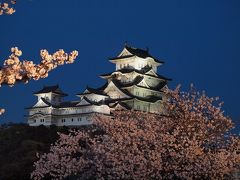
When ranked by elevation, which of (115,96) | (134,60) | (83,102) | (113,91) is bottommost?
(83,102)

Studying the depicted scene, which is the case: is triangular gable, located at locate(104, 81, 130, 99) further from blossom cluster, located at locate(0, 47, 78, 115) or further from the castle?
blossom cluster, located at locate(0, 47, 78, 115)

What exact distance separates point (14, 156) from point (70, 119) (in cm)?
2157

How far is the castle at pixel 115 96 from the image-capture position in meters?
63.5

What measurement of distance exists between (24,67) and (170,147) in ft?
40.3

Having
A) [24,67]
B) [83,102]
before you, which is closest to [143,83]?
[83,102]

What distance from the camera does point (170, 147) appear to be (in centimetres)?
1961

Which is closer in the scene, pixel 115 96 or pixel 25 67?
pixel 25 67

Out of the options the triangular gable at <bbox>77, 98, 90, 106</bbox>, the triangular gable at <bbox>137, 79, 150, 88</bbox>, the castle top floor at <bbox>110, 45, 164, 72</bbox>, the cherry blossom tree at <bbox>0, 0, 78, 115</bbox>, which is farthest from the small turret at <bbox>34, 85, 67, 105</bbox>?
the cherry blossom tree at <bbox>0, 0, 78, 115</bbox>

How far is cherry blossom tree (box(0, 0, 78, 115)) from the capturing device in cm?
807

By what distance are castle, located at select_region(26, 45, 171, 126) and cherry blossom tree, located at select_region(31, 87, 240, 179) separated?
3869cm

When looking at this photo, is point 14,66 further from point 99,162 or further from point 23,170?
point 23,170

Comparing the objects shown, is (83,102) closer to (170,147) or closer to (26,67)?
(170,147)

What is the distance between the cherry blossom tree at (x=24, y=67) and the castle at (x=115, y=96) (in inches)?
2034

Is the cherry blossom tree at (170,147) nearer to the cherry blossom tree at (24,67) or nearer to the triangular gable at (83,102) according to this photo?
the cherry blossom tree at (24,67)
